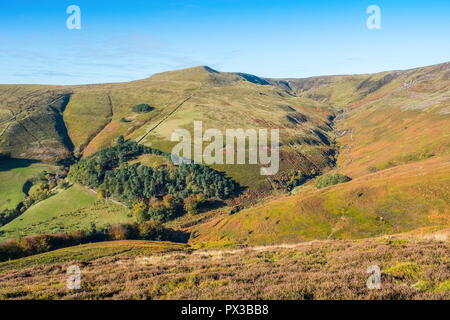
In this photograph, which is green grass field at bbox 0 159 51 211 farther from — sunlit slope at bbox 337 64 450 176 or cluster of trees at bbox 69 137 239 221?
sunlit slope at bbox 337 64 450 176

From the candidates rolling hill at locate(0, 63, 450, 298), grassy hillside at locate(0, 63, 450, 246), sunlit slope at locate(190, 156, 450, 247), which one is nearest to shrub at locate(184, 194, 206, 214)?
rolling hill at locate(0, 63, 450, 298)

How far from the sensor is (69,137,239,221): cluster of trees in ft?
324

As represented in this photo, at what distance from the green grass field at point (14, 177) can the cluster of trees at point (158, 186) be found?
2206 centimetres

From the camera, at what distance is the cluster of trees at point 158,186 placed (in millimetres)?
98669

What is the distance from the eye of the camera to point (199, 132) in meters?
159

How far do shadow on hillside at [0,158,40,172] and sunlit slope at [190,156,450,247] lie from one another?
400 ft

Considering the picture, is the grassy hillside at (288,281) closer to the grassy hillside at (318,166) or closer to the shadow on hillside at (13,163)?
the grassy hillside at (318,166)

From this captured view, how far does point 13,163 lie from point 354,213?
15929 centimetres

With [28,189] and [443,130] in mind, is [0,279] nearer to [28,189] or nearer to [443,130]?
[28,189]

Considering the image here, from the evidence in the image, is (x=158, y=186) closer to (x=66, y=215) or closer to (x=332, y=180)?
(x=66, y=215)

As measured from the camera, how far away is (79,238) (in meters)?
63.0

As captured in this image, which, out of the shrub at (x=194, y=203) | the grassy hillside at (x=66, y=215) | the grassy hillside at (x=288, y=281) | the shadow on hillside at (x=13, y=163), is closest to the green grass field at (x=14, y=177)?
the shadow on hillside at (x=13, y=163)

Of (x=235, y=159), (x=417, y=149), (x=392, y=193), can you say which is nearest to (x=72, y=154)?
(x=235, y=159)

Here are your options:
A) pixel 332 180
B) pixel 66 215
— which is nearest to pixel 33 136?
pixel 66 215
